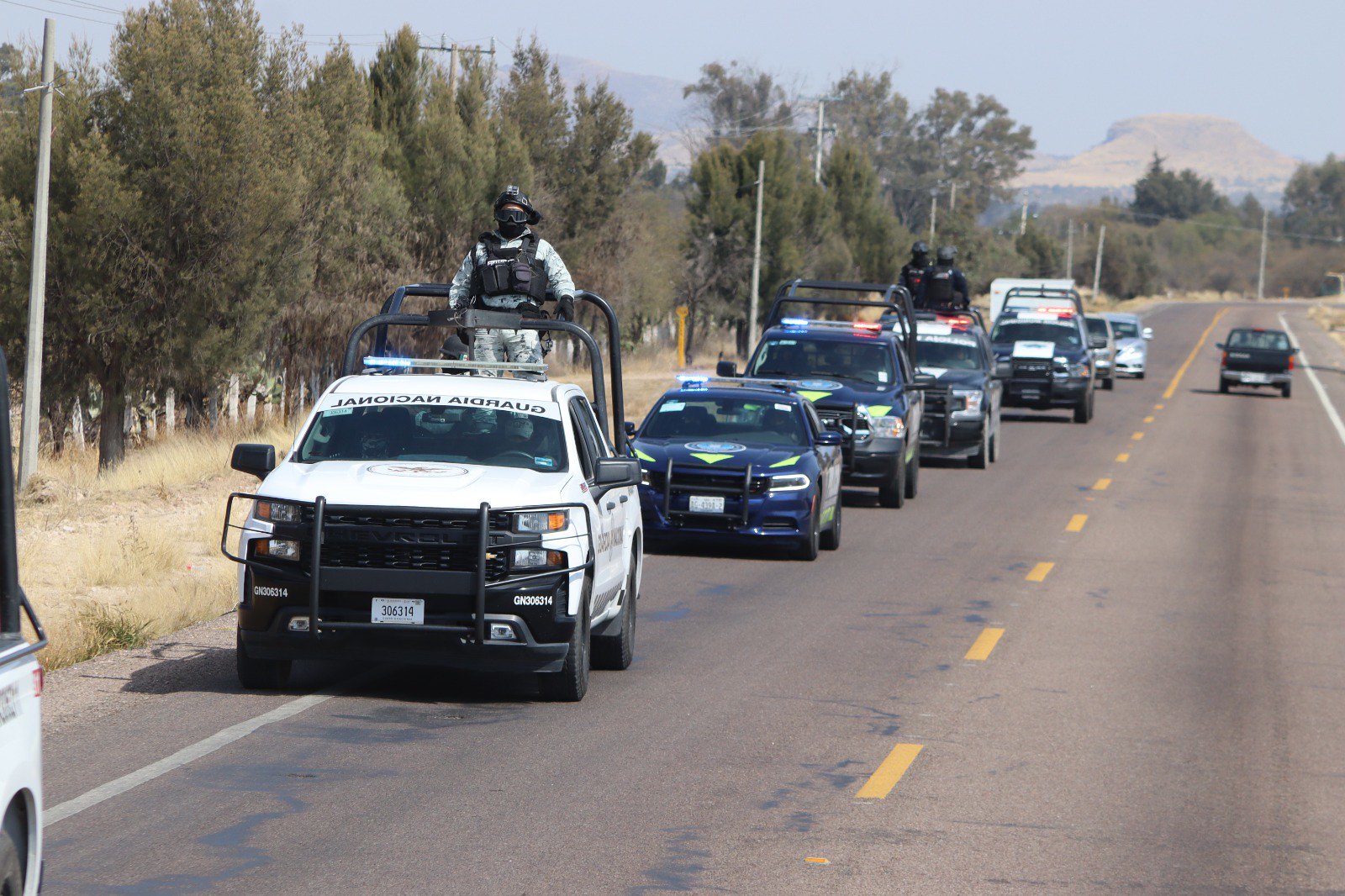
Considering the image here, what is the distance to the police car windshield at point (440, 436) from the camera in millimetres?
9898

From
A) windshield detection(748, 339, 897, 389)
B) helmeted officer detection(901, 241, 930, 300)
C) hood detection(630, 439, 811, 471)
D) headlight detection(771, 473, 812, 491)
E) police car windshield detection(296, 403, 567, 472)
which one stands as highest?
helmeted officer detection(901, 241, 930, 300)

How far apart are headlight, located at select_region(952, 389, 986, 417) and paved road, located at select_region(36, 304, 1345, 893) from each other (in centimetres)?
973

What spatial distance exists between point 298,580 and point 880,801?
9.93 feet

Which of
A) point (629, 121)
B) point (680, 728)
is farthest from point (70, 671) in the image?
point (629, 121)

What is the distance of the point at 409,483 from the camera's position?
9.14 metres

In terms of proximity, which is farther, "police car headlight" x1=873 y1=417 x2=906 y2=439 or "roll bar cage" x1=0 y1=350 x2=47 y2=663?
"police car headlight" x1=873 y1=417 x2=906 y2=439

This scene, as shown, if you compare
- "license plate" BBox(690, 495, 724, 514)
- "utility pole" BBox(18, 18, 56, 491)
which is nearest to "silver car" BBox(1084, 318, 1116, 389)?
"utility pole" BBox(18, 18, 56, 491)

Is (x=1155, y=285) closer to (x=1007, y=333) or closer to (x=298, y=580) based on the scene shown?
(x=1007, y=333)

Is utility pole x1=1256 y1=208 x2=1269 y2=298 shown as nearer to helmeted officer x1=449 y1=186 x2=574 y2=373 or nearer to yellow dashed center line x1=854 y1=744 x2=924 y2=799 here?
helmeted officer x1=449 y1=186 x2=574 y2=373

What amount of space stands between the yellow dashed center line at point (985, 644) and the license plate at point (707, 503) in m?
3.69

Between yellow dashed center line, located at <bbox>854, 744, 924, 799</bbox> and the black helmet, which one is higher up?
the black helmet

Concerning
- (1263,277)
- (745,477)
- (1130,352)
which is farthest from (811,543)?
(1263,277)

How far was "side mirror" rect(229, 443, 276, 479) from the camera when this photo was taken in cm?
967

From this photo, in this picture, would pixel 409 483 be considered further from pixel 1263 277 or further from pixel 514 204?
pixel 1263 277
